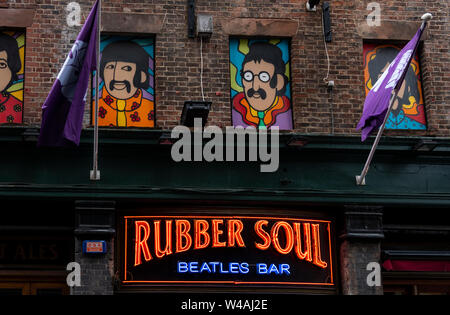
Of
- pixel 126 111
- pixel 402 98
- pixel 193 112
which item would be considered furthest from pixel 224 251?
pixel 402 98

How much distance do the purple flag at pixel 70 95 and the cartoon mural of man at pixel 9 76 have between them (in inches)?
68.0

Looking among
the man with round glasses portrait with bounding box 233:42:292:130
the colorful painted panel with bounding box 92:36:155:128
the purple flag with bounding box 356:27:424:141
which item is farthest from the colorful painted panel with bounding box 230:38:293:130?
the purple flag with bounding box 356:27:424:141

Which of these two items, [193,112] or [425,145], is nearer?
[193,112]

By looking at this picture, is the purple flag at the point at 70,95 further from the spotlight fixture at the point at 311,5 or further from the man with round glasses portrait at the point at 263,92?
the spotlight fixture at the point at 311,5

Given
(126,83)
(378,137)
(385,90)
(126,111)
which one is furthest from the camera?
(126,83)

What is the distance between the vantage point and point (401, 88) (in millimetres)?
14570

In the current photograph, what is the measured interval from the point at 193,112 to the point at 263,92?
5.46ft

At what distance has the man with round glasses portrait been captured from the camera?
46.1ft

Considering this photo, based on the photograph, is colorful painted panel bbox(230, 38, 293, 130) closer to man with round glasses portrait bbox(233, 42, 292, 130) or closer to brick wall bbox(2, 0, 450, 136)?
man with round glasses portrait bbox(233, 42, 292, 130)

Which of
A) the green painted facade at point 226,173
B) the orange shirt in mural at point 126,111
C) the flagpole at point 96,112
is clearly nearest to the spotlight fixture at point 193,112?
the green painted facade at point 226,173

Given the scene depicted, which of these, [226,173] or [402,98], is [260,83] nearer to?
[226,173]

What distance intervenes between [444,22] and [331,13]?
6.91 feet

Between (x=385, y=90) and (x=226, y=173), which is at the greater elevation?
(x=385, y=90)
